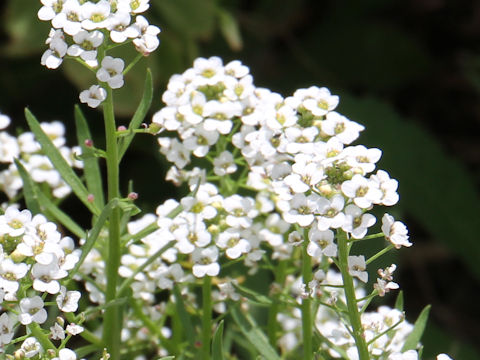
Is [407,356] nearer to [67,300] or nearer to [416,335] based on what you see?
[416,335]

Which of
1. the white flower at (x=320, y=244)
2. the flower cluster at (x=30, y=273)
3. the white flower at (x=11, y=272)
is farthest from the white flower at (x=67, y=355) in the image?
the white flower at (x=320, y=244)

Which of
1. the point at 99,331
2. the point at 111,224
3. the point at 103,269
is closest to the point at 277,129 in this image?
the point at 111,224

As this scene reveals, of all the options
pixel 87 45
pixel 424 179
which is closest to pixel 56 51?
pixel 87 45

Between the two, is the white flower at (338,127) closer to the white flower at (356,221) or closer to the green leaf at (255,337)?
the white flower at (356,221)

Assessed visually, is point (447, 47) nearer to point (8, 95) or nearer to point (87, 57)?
point (8, 95)

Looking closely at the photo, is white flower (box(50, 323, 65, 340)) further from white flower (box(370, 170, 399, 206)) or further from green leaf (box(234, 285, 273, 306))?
white flower (box(370, 170, 399, 206))

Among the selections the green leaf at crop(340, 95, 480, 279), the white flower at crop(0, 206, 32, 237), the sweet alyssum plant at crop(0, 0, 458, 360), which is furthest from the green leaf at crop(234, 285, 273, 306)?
the green leaf at crop(340, 95, 480, 279)
